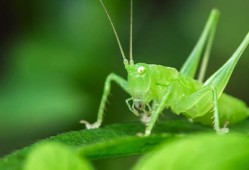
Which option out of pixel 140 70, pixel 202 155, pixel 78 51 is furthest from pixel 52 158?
pixel 78 51

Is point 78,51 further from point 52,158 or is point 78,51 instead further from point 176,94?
point 52,158

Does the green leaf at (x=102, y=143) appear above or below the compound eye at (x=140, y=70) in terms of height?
below

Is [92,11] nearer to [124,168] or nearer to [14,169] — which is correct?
[124,168]

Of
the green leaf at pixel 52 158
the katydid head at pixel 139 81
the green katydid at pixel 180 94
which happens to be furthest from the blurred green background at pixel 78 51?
the green leaf at pixel 52 158

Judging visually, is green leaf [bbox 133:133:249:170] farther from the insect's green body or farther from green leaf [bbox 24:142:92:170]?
the insect's green body

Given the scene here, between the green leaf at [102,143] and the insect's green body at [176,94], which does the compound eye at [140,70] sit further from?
the green leaf at [102,143]
